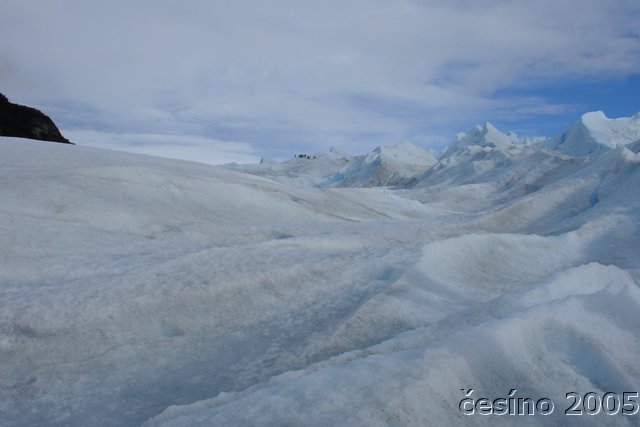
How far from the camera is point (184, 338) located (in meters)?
3.30

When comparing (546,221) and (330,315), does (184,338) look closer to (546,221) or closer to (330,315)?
(330,315)

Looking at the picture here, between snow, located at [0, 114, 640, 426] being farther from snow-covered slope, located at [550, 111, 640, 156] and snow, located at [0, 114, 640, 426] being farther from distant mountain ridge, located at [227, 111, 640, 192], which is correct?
snow-covered slope, located at [550, 111, 640, 156]

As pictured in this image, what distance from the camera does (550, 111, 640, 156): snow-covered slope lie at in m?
50.2

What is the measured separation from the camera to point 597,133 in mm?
51312

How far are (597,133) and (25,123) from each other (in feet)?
167

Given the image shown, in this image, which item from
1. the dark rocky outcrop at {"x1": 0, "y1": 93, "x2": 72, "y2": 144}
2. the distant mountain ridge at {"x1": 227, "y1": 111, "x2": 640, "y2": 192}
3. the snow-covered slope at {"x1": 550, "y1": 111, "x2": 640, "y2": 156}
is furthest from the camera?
the snow-covered slope at {"x1": 550, "y1": 111, "x2": 640, "y2": 156}

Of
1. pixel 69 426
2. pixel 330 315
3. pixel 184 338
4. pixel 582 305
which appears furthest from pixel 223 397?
pixel 582 305

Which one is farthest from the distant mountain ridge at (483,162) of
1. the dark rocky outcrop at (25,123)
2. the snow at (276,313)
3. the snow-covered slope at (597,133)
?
the dark rocky outcrop at (25,123)

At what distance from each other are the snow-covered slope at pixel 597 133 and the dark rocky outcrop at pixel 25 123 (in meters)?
47.0

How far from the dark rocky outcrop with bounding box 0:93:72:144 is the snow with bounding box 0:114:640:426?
67.1 feet

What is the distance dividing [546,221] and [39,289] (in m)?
7.86

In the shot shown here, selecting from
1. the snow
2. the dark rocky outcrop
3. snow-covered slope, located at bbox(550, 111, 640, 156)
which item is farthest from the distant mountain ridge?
the dark rocky outcrop

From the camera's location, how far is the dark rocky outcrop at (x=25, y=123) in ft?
78.8

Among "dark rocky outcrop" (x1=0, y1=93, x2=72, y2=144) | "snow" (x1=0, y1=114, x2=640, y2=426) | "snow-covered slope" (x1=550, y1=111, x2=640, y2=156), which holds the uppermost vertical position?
"snow-covered slope" (x1=550, y1=111, x2=640, y2=156)
